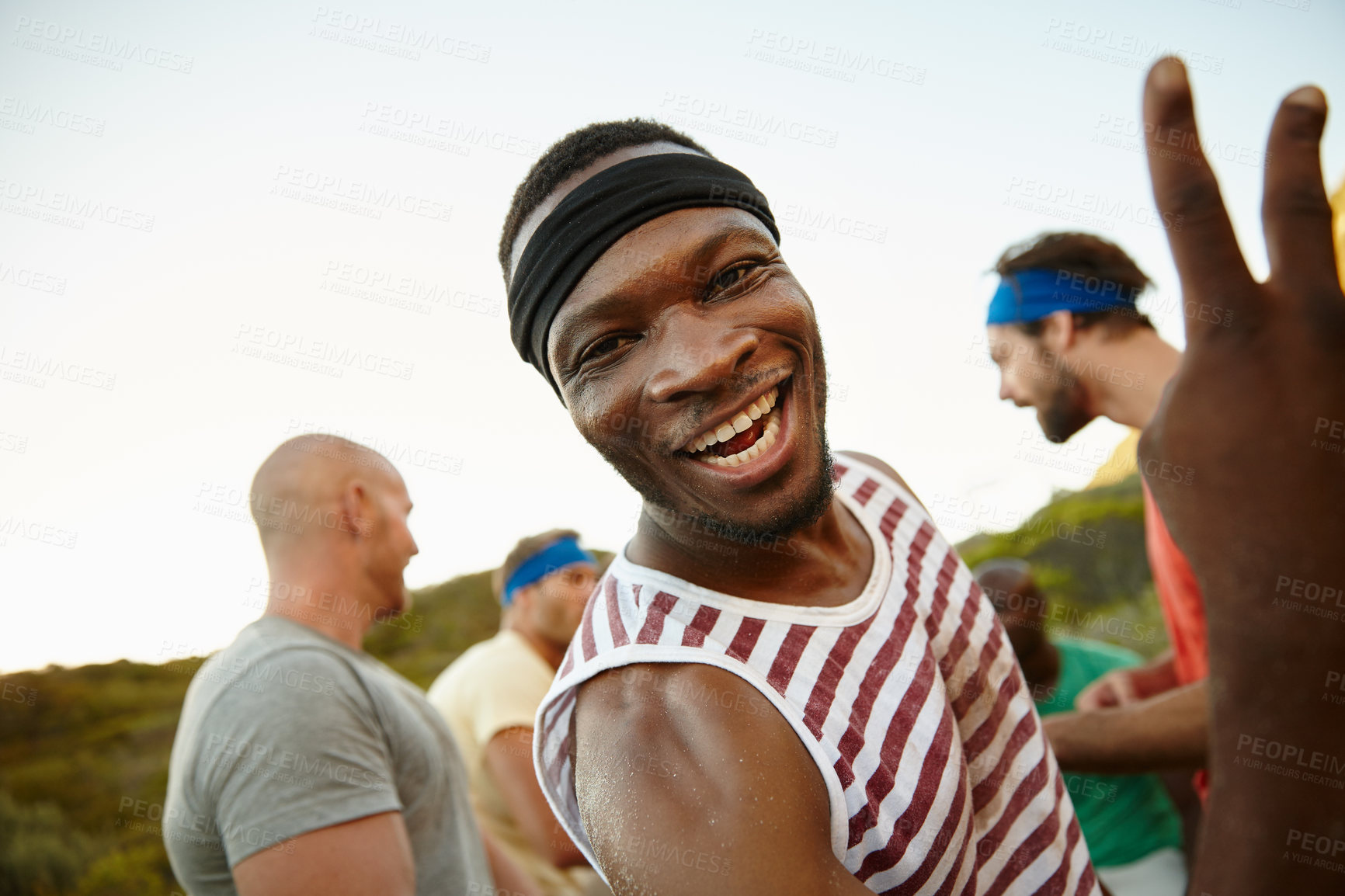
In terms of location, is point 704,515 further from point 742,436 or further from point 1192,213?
point 1192,213

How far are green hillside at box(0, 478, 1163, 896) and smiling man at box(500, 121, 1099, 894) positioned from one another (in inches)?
174

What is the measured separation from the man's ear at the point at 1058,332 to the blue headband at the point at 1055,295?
2 centimetres

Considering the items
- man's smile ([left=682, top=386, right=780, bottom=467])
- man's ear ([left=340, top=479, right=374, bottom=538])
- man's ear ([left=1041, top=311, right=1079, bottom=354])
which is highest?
man's ear ([left=1041, top=311, right=1079, bottom=354])

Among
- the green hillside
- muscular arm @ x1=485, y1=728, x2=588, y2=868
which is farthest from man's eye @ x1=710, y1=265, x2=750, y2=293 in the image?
the green hillside

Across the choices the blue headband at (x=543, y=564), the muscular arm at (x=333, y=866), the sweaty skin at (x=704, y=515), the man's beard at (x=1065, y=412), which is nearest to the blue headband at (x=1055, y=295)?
the man's beard at (x=1065, y=412)

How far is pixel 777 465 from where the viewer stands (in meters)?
1.44

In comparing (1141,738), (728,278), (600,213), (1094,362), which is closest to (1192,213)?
(728,278)

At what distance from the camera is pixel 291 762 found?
2.35m

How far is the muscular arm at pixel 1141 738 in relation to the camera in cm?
243

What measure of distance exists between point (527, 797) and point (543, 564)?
183cm

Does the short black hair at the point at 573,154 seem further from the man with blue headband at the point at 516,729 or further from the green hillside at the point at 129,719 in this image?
the green hillside at the point at 129,719

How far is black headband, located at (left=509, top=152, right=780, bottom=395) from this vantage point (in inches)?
59.7

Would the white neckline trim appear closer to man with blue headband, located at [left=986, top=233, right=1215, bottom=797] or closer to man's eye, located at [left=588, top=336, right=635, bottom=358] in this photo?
man's eye, located at [left=588, top=336, right=635, bottom=358]

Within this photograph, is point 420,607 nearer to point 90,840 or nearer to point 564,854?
point 90,840
